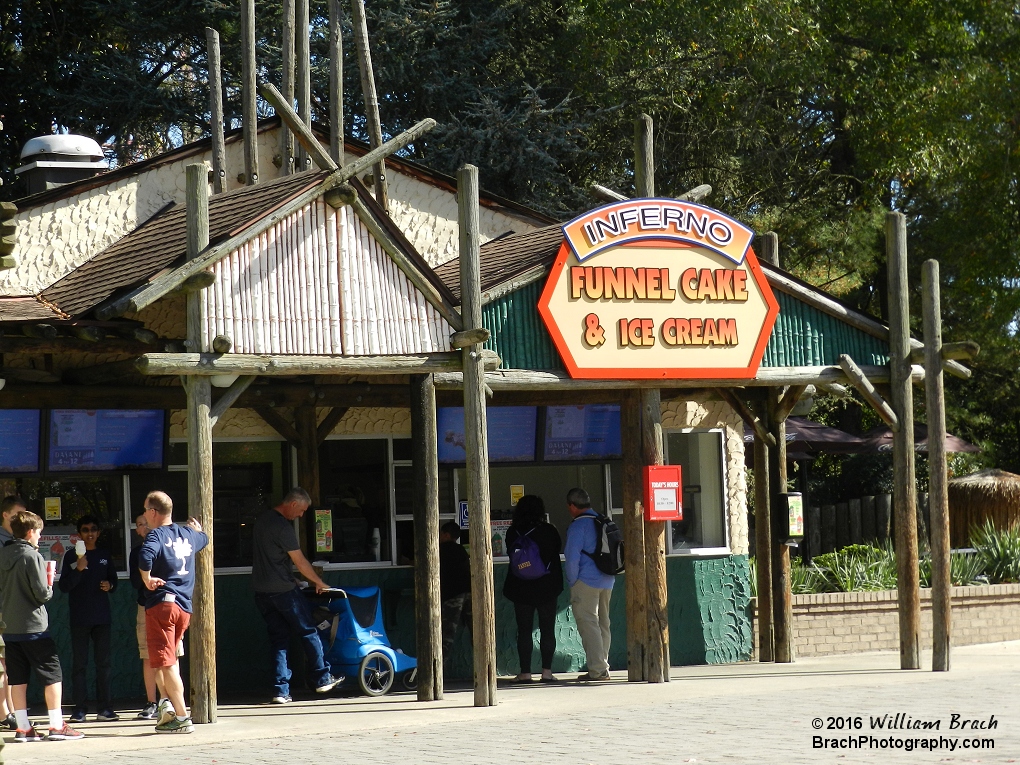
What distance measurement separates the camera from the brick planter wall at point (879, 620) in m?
15.6

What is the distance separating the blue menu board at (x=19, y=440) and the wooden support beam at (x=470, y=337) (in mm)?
3769

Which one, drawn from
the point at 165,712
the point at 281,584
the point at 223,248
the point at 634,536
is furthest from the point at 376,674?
the point at 223,248

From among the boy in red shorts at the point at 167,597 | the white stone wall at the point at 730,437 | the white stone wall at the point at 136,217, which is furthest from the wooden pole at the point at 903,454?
the boy in red shorts at the point at 167,597

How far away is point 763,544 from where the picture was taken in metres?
14.7

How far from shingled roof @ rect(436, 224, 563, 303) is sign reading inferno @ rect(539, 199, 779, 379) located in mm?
243

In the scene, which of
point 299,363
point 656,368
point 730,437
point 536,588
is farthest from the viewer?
point 730,437

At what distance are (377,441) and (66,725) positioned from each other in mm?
4696

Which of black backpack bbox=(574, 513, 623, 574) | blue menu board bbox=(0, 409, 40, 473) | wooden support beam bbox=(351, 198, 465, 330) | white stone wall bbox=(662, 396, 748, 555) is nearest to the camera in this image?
wooden support beam bbox=(351, 198, 465, 330)

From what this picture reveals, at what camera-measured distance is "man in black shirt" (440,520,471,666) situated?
43.4 ft

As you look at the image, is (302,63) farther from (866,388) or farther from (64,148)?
(866,388)

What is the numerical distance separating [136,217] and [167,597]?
16.9 ft

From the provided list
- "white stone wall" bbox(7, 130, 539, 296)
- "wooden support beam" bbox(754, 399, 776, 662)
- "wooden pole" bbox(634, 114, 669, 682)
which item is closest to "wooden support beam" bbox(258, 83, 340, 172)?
"wooden pole" bbox(634, 114, 669, 682)

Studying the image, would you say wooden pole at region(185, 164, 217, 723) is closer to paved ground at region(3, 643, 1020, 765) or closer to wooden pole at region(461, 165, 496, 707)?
paved ground at region(3, 643, 1020, 765)

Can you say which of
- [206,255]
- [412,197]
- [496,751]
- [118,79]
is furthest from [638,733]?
[118,79]
